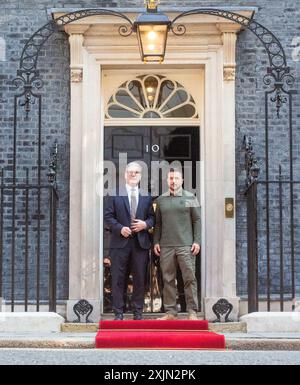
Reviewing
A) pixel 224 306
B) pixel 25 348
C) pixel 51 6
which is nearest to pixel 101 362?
pixel 25 348

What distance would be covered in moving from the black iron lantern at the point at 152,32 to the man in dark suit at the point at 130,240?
125 cm

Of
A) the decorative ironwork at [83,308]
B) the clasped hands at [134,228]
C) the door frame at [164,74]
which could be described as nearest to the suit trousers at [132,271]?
the clasped hands at [134,228]

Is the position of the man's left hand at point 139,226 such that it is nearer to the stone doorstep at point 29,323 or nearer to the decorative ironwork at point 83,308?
the decorative ironwork at point 83,308

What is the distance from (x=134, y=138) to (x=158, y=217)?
60.8 inches

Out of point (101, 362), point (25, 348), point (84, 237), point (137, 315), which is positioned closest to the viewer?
point (101, 362)

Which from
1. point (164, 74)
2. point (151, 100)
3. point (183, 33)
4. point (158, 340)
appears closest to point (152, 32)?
point (183, 33)

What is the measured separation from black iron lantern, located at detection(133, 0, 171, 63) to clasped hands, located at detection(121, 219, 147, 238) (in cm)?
176

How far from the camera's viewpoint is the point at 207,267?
42.7 feet

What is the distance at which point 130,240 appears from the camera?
12117 millimetres

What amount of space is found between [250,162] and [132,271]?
5.93 feet

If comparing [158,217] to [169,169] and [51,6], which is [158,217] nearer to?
[169,169]

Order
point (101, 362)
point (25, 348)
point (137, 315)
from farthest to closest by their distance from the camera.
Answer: point (137, 315)
point (25, 348)
point (101, 362)

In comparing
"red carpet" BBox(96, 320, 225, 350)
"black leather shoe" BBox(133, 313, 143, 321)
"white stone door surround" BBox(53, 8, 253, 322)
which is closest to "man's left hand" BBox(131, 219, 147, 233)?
"black leather shoe" BBox(133, 313, 143, 321)

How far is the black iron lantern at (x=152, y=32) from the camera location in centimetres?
1164
